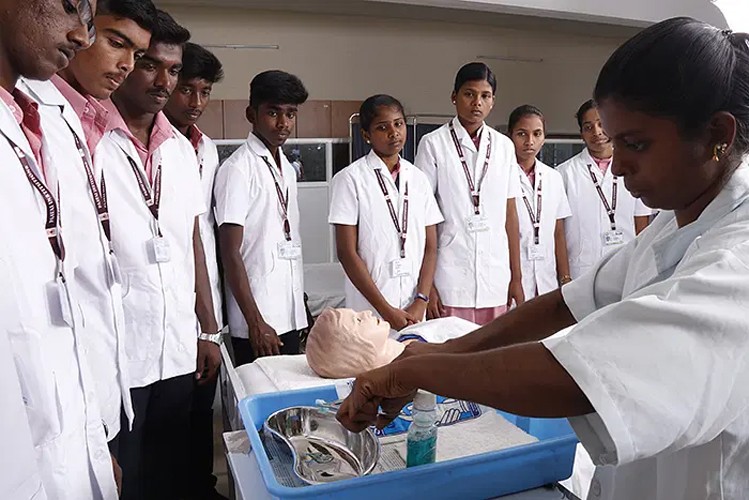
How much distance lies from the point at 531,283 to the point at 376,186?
3.66 ft

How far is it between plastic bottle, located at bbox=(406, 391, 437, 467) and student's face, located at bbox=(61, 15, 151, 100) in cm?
124

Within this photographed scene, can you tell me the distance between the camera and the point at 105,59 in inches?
63.1

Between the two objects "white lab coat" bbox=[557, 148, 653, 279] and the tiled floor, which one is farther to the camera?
"white lab coat" bbox=[557, 148, 653, 279]

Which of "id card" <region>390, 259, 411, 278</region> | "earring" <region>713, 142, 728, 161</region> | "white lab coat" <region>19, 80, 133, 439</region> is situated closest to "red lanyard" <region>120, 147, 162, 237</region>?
"white lab coat" <region>19, 80, 133, 439</region>

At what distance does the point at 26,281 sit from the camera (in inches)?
38.6

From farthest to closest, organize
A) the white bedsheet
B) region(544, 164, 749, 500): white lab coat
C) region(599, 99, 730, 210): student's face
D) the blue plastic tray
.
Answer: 1. the white bedsheet
2. the blue plastic tray
3. region(599, 99, 730, 210): student's face
4. region(544, 164, 749, 500): white lab coat

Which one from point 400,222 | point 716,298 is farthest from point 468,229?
point 716,298

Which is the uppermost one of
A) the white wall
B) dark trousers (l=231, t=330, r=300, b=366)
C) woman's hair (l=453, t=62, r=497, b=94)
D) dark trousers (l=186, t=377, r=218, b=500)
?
the white wall

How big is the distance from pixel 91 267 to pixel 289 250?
118 centimetres

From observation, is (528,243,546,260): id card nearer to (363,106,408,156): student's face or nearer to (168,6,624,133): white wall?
(363,106,408,156): student's face

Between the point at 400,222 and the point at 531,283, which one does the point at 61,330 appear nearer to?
the point at 400,222

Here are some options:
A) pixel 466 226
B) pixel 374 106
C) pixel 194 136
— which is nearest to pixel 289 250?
pixel 194 136

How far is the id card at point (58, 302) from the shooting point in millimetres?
1035

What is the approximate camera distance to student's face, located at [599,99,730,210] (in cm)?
74
